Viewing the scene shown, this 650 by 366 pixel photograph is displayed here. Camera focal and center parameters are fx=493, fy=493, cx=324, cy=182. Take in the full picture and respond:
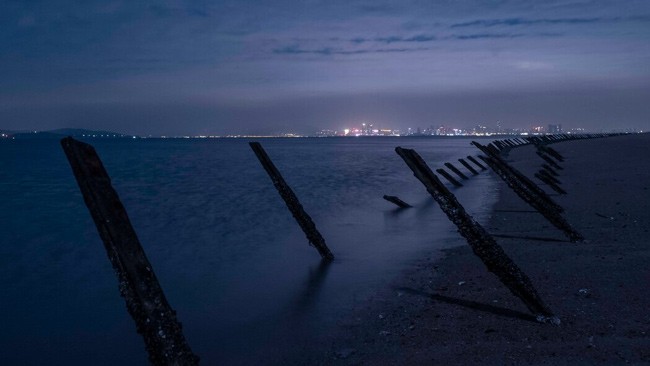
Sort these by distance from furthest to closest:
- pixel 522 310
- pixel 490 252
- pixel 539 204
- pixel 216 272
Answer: pixel 216 272 → pixel 539 204 → pixel 490 252 → pixel 522 310

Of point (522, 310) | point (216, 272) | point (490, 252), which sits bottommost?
point (522, 310)

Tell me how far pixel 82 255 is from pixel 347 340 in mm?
8880

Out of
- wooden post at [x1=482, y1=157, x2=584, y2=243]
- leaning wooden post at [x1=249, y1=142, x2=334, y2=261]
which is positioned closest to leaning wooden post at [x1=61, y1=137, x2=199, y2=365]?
leaning wooden post at [x1=249, y1=142, x2=334, y2=261]

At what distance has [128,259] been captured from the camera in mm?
3373

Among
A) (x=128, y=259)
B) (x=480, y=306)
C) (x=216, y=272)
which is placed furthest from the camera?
(x=216, y=272)

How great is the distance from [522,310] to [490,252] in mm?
725

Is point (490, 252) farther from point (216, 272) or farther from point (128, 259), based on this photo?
point (216, 272)

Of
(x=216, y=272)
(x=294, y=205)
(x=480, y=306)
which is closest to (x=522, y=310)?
(x=480, y=306)

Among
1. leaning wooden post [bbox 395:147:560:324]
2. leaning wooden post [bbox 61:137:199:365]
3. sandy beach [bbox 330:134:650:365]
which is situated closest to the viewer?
leaning wooden post [bbox 61:137:199:365]

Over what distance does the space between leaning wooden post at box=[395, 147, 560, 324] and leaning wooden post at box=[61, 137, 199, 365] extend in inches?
145

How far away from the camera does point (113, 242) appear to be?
3.37 metres

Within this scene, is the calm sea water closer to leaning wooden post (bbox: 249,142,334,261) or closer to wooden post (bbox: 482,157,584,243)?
leaning wooden post (bbox: 249,142,334,261)

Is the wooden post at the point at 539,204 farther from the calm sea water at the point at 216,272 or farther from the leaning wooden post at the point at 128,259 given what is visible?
the leaning wooden post at the point at 128,259

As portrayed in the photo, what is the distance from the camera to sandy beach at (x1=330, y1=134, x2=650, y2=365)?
15.0ft
